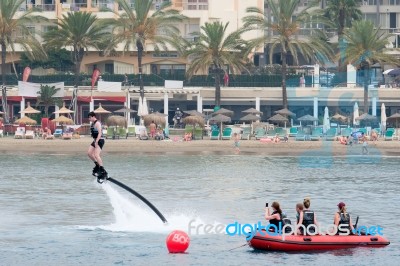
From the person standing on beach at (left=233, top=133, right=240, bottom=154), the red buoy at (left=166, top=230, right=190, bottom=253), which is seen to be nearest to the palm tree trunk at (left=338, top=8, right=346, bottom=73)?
the person standing on beach at (left=233, top=133, right=240, bottom=154)

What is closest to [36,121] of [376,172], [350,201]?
[376,172]

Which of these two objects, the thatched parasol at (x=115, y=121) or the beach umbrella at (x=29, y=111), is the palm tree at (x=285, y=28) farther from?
the beach umbrella at (x=29, y=111)

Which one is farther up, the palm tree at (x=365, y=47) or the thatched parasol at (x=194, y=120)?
the palm tree at (x=365, y=47)

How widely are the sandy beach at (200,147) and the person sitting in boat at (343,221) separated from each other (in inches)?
1963

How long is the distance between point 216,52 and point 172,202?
151 feet

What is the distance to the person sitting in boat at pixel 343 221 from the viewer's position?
4669 cm

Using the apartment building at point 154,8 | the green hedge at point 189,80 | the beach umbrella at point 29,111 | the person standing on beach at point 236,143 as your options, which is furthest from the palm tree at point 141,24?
the person standing on beach at point 236,143

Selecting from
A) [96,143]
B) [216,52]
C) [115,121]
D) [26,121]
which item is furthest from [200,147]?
[96,143]

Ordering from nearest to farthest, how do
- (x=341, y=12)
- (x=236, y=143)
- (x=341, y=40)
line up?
(x=236, y=143) → (x=341, y=40) → (x=341, y=12)

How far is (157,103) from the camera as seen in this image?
12081 cm

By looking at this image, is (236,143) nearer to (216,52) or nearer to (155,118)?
(155,118)

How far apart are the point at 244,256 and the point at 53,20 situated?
3167 inches

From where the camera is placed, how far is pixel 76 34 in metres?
116

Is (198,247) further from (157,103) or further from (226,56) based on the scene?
(157,103)
